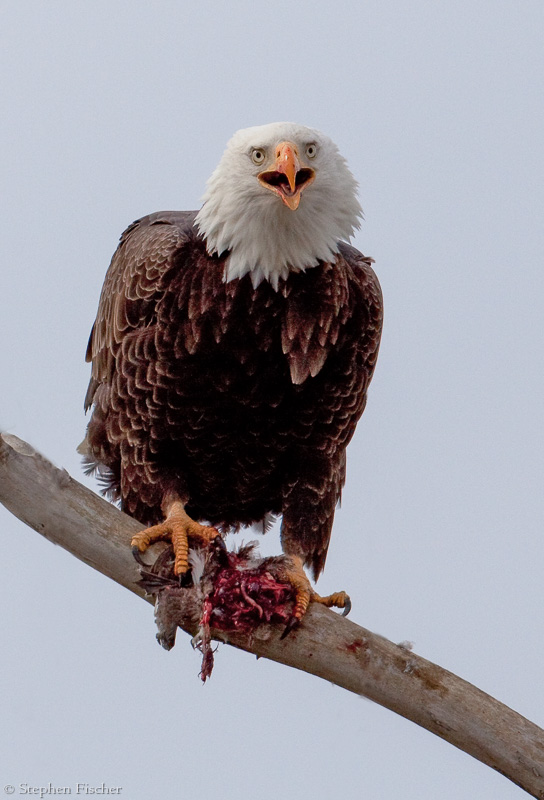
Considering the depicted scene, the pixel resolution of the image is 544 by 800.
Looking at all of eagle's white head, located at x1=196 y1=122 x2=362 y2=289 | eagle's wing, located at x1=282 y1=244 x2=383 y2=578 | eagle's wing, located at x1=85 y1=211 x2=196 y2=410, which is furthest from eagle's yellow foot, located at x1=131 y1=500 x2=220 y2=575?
eagle's white head, located at x1=196 y1=122 x2=362 y2=289

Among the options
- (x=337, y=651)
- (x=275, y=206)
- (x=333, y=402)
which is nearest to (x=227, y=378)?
(x=333, y=402)

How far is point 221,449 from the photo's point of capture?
6566 mm

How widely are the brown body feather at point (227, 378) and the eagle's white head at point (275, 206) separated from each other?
9cm

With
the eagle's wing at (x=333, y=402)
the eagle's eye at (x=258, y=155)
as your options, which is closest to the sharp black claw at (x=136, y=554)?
the eagle's wing at (x=333, y=402)

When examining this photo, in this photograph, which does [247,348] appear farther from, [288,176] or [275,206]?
[288,176]

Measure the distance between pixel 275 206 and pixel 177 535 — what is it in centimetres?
152

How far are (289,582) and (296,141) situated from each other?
1968mm

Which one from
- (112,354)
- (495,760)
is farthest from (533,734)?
(112,354)

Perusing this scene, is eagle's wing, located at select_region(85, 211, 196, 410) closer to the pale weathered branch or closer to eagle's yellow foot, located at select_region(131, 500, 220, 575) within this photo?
eagle's yellow foot, located at select_region(131, 500, 220, 575)

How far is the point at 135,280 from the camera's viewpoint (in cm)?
643

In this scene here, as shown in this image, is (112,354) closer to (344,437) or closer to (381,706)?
(344,437)

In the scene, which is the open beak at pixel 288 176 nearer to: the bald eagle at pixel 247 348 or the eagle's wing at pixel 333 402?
the bald eagle at pixel 247 348

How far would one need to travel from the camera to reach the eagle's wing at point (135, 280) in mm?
6332

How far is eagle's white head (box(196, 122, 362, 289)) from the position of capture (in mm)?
5887
